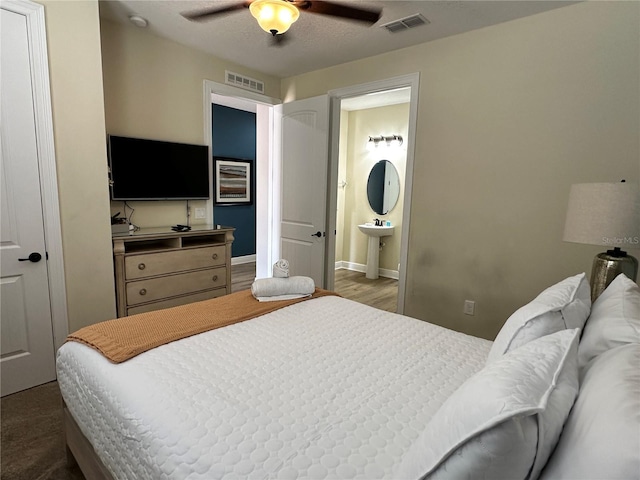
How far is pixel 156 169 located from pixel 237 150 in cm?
286

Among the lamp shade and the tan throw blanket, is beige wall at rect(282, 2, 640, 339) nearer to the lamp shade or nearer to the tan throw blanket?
the lamp shade

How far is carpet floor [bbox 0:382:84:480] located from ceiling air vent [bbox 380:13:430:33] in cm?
333

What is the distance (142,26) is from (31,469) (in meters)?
3.01

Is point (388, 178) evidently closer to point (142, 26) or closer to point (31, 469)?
point (142, 26)

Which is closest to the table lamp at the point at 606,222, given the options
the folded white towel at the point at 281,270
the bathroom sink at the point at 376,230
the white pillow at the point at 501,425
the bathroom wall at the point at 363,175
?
the white pillow at the point at 501,425

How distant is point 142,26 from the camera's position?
2.81 m

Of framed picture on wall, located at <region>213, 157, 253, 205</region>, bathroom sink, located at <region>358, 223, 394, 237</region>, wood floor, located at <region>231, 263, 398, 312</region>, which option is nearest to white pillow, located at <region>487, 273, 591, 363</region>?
wood floor, located at <region>231, 263, 398, 312</region>

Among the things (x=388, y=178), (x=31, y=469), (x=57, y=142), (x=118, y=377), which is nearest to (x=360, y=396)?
(x=118, y=377)

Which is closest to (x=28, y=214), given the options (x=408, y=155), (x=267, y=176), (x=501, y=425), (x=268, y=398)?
(x=268, y=398)

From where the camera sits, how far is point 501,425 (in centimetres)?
59

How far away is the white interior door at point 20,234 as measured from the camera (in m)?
2.06

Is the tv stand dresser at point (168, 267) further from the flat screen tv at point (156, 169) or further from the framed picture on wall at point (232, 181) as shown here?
the framed picture on wall at point (232, 181)

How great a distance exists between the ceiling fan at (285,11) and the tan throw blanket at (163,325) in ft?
4.88

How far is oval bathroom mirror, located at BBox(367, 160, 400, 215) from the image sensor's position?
17.7 ft
